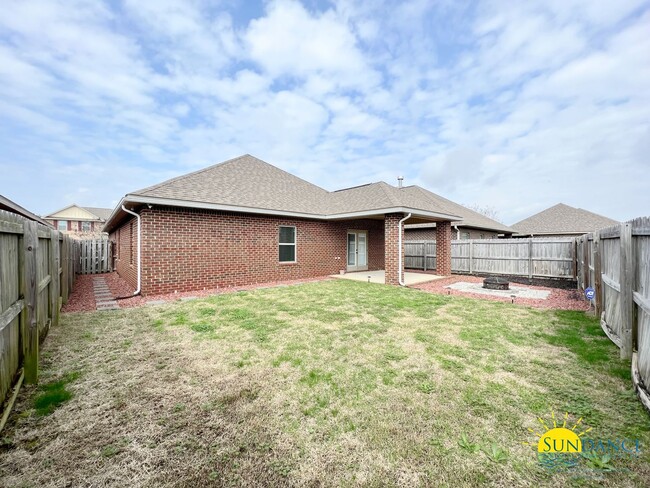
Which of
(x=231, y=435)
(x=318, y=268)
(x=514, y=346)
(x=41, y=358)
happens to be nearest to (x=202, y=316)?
(x=41, y=358)

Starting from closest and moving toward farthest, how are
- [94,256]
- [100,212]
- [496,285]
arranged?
[496,285] < [94,256] < [100,212]

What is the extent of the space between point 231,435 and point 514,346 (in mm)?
4475

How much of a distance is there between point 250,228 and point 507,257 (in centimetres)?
1193

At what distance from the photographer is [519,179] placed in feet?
81.4

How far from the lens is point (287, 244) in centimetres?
1203

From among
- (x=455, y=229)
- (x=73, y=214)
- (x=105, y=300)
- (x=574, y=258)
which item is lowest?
(x=105, y=300)

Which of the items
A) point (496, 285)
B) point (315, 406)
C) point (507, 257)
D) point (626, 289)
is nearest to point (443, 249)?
point (507, 257)

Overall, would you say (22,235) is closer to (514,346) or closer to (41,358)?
→ (41,358)

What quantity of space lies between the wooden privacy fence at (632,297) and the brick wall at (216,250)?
32.1ft

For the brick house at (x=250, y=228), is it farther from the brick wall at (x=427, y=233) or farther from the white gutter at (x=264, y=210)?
the brick wall at (x=427, y=233)

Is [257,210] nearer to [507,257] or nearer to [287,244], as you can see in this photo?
[287,244]

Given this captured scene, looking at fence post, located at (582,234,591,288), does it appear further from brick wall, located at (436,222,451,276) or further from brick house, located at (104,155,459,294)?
brick wall, located at (436,222,451,276)

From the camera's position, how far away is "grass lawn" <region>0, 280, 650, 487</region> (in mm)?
1994

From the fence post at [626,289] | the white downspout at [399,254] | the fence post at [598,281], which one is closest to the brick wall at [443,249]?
the white downspout at [399,254]
